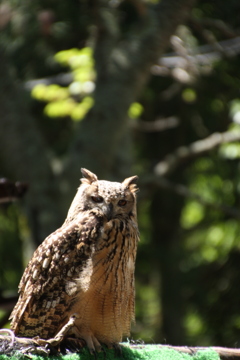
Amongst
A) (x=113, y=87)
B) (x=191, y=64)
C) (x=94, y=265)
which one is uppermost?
(x=191, y=64)

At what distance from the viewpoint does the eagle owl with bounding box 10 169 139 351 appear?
303cm

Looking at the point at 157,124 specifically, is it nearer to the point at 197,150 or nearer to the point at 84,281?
the point at 197,150

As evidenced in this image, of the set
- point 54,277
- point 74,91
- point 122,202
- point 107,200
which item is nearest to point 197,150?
point 74,91

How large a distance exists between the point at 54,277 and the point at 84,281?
17cm

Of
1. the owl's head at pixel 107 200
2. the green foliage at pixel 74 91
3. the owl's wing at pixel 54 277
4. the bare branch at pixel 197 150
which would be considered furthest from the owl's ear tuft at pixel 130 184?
the bare branch at pixel 197 150

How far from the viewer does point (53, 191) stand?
6.04 m

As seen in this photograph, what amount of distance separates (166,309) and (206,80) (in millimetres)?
3172

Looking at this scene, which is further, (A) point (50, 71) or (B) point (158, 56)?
(A) point (50, 71)

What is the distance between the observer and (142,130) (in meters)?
7.93

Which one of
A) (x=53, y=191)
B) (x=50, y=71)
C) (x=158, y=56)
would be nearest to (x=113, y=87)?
(x=158, y=56)

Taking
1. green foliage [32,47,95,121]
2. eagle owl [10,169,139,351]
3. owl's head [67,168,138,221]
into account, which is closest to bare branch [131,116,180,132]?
green foliage [32,47,95,121]

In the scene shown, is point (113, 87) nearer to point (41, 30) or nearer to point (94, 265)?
point (41, 30)

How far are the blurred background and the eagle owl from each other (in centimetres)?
72

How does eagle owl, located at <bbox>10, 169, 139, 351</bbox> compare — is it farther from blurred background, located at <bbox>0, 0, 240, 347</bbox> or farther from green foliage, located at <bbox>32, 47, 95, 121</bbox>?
green foliage, located at <bbox>32, 47, 95, 121</bbox>
